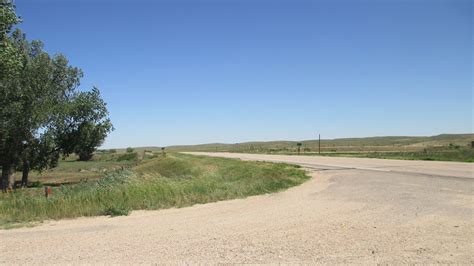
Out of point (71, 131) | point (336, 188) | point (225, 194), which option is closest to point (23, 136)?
point (71, 131)

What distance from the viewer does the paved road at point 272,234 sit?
6.21 m

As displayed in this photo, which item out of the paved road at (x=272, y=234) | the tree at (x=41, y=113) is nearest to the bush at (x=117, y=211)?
the paved road at (x=272, y=234)

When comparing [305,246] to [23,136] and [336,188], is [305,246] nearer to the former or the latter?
[336,188]

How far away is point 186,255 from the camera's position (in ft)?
20.9

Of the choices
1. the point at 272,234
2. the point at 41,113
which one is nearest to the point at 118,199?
the point at 272,234

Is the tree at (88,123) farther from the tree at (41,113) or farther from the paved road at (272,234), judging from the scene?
the paved road at (272,234)

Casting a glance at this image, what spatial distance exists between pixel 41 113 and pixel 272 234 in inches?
855

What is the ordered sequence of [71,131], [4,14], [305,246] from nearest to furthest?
[305,246], [4,14], [71,131]

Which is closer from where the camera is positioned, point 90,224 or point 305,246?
point 305,246


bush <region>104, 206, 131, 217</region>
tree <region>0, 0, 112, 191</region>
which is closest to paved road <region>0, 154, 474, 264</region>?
bush <region>104, 206, 131, 217</region>

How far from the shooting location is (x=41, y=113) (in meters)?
24.6

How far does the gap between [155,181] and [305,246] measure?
8.99 metres

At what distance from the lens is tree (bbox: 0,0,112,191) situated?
24.1 metres

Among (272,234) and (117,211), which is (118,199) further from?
(272,234)
